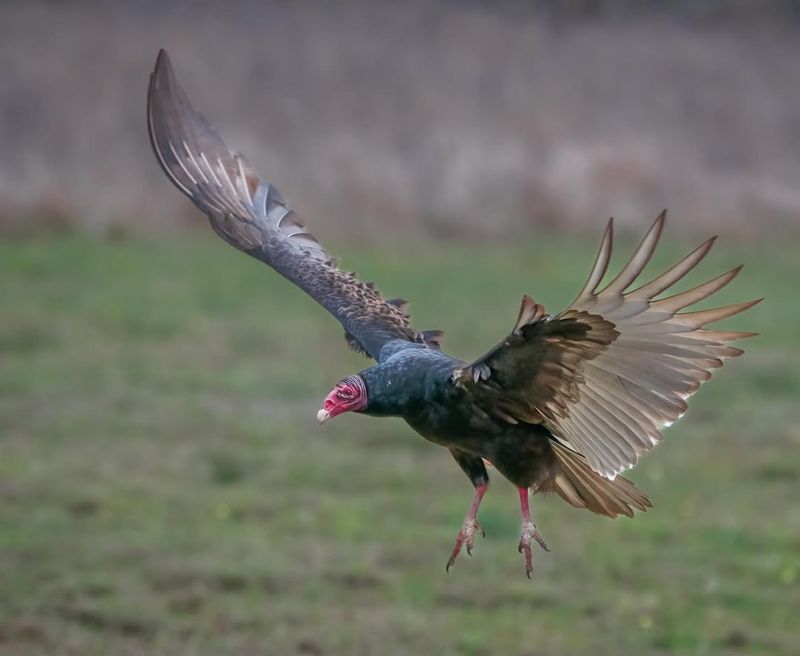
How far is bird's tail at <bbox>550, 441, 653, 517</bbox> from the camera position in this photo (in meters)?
4.60

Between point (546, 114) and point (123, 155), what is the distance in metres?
4.97

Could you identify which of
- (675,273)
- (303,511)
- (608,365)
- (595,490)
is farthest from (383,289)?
(675,273)

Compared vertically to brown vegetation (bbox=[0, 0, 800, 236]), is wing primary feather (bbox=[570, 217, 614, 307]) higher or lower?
lower

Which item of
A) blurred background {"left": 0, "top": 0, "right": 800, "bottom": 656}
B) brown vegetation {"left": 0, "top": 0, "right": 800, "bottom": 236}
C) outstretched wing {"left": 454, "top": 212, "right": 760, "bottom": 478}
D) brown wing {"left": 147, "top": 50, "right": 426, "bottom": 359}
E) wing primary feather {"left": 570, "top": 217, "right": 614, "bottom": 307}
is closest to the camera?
wing primary feather {"left": 570, "top": 217, "right": 614, "bottom": 307}

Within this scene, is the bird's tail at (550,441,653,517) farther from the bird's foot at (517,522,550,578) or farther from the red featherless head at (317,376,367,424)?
the red featherless head at (317,376,367,424)

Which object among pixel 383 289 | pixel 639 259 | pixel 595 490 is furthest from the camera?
pixel 383 289

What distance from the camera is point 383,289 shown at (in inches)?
549

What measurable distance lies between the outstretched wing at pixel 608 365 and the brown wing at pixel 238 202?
1.02 m

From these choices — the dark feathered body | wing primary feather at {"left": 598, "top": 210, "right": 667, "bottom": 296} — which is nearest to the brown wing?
the dark feathered body

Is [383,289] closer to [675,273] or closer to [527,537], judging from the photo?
[527,537]

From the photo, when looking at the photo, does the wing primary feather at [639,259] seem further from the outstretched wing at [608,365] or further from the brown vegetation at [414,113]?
the brown vegetation at [414,113]

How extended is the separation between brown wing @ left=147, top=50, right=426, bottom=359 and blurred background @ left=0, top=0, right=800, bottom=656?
1560mm

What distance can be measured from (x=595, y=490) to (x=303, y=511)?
3.81 meters

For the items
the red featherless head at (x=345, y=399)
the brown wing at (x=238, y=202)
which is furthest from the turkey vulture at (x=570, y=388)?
the brown wing at (x=238, y=202)
